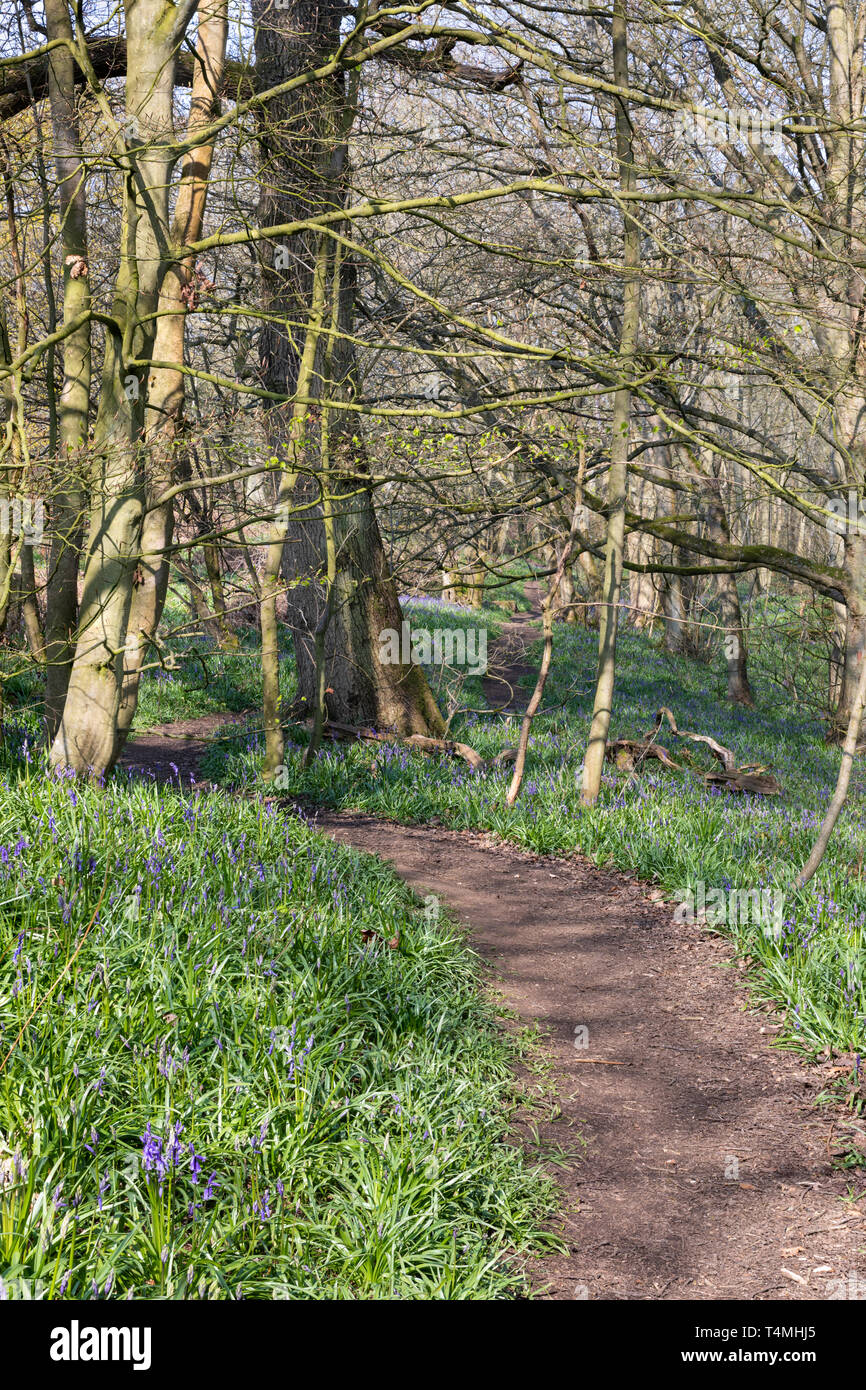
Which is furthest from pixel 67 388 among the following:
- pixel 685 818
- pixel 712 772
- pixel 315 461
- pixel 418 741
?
pixel 712 772

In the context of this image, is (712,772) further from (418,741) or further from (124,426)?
(124,426)

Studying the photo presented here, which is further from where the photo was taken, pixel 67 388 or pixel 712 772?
pixel 712 772

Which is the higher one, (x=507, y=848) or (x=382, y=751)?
(x=382, y=751)

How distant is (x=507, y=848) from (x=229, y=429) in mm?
4911

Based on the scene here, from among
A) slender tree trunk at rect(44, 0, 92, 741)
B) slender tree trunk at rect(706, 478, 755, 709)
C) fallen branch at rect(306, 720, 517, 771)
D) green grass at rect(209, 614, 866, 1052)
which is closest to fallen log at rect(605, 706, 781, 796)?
green grass at rect(209, 614, 866, 1052)

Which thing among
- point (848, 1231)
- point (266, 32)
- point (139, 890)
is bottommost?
A: point (848, 1231)

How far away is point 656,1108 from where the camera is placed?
4.46 meters

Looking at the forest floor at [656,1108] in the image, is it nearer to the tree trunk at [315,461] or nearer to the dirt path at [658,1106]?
the dirt path at [658,1106]

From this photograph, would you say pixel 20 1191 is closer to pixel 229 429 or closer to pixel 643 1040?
pixel 643 1040

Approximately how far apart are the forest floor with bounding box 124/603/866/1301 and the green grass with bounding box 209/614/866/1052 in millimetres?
277

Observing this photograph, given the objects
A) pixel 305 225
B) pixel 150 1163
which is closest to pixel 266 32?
pixel 305 225

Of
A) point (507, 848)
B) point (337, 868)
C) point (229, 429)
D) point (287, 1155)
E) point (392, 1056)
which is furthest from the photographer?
point (229, 429)

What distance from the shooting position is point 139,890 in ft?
14.2

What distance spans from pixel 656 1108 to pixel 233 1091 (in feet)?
6.75
